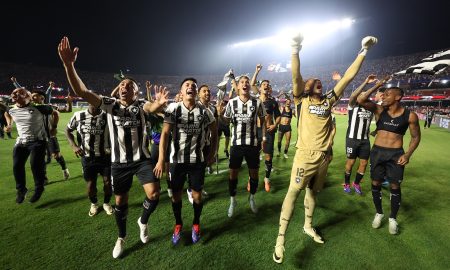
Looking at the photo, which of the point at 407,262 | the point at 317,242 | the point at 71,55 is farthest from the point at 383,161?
the point at 71,55

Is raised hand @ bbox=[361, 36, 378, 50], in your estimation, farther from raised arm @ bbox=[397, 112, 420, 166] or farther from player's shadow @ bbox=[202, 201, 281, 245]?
player's shadow @ bbox=[202, 201, 281, 245]

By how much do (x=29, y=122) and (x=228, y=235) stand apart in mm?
4573

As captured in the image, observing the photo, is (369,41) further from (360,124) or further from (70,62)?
(70,62)

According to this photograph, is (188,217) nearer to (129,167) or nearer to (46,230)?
(129,167)

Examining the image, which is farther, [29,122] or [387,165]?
[29,122]

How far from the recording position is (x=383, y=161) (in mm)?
4074

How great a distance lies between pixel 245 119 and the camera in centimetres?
454

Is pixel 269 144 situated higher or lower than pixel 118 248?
higher

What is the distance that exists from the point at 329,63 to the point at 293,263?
74636 mm

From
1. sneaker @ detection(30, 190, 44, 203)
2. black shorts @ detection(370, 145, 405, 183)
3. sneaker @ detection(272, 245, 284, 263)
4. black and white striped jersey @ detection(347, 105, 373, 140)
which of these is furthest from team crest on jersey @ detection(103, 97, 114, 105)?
black and white striped jersey @ detection(347, 105, 373, 140)

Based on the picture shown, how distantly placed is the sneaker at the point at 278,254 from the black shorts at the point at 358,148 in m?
3.62

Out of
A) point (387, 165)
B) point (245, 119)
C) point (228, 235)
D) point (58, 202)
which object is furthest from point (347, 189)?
point (58, 202)

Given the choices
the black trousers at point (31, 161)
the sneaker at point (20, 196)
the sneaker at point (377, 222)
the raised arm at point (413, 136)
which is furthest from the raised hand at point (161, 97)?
the sneaker at point (20, 196)

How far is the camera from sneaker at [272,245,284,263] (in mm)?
3082
